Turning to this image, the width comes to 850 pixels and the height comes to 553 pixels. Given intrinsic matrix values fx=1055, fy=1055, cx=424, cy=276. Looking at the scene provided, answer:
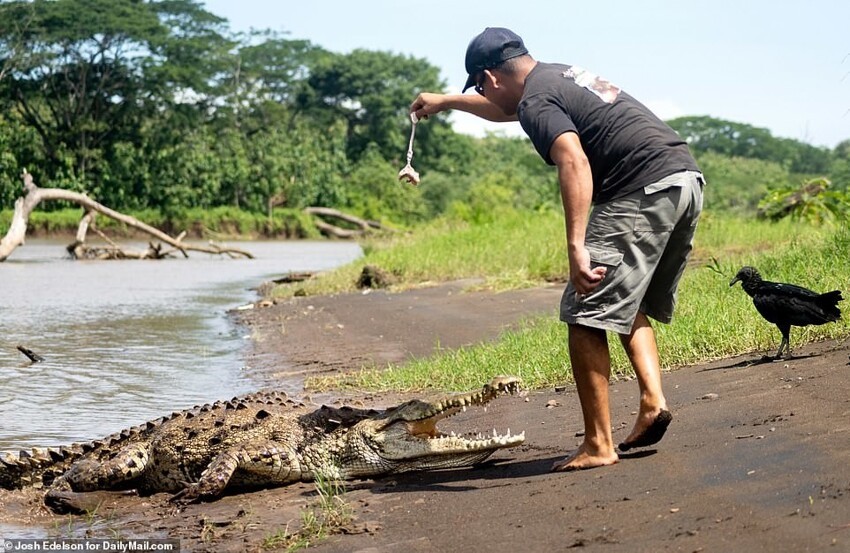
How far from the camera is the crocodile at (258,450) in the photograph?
495 cm

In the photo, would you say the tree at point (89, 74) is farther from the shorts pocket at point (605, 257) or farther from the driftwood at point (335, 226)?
the shorts pocket at point (605, 257)

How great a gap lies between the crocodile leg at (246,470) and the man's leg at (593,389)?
156 centimetres

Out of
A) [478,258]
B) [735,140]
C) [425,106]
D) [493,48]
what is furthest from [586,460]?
[735,140]

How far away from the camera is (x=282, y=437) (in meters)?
5.30

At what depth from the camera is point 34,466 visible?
5.79 metres

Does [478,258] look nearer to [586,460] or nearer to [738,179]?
[586,460]

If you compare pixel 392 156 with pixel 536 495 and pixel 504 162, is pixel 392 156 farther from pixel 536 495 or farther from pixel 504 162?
pixel 536 495

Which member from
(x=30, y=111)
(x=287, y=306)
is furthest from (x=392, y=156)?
(x=287, y=306)

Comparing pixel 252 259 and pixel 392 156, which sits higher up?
pixel 392 156

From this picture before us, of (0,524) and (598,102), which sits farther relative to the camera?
(0,524)

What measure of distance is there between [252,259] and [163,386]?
22.7m

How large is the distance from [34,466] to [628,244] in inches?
139

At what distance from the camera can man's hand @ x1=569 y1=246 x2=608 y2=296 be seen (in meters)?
4.14

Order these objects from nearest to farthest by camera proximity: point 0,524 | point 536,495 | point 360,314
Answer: point 536,495 < point 0,524 < point 360,314
